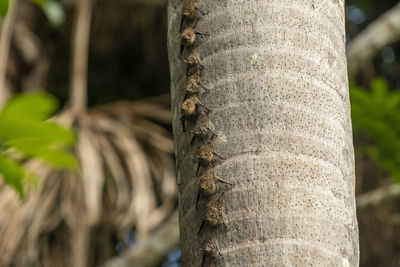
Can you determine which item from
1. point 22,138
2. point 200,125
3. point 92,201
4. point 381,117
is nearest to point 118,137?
point 92,201

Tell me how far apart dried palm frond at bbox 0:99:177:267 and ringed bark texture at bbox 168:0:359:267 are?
8.29 feet

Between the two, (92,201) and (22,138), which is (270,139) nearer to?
(22,138)

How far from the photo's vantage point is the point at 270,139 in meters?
1.01

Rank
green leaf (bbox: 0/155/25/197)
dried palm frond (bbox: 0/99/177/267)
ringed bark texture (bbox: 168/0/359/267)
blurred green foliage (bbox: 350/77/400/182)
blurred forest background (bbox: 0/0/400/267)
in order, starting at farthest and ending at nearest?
dried palm frond (bbox: 0/99/177/267)
blurred forest background (bbox: 0/0/400/267)
blurred green foliage (bbox: 350/77/400/182)
green leaf (bbox: 0/155/25/197)
ringed bark texture (bbox: 168/0/359/267)

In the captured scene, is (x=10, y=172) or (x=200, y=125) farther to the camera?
(x=10, y=172)

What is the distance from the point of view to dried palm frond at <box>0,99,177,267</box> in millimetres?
3586

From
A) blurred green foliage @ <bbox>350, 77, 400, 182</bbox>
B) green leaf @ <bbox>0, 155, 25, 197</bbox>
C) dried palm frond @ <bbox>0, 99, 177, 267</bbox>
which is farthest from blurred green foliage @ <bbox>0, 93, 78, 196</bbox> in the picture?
dried palm frond @ <bbox>0, 99, 177, 267</bbox>

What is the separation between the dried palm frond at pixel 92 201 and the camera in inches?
141

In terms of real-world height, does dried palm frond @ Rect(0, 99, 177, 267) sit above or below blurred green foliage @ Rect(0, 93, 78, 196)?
below

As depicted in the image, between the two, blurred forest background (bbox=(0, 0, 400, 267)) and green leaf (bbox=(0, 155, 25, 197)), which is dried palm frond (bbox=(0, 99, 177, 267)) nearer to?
blurred forest background (bbox=(0, 0, 400, 267))

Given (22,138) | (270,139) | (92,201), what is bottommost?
(92,201)

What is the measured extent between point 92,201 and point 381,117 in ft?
5.15

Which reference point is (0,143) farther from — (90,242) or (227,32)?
(90,242)

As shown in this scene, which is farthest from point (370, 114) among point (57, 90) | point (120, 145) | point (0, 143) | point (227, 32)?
point (57, 90)
